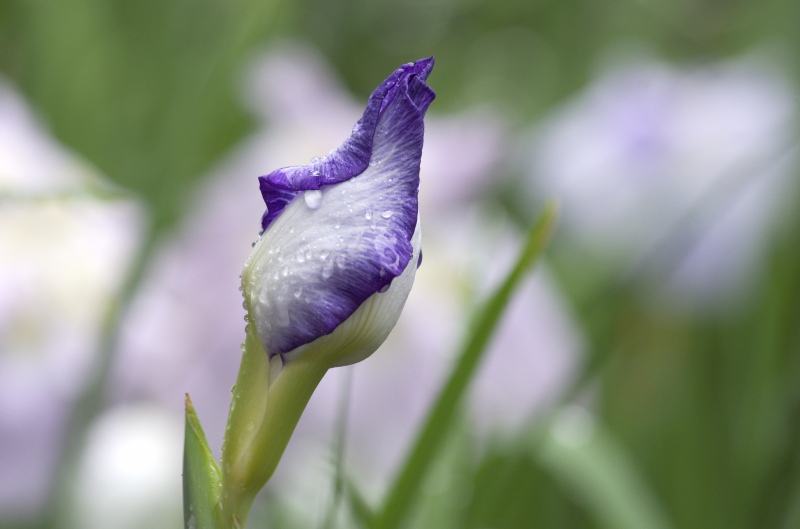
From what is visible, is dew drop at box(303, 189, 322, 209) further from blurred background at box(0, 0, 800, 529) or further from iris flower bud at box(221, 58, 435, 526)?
blurred background at box(0, 0, 800, 529)

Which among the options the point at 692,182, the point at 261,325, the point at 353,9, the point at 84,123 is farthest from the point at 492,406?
the point at 353,9

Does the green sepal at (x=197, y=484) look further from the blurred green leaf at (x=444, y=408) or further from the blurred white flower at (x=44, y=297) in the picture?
the blurred white flower at (x=44, y=297)

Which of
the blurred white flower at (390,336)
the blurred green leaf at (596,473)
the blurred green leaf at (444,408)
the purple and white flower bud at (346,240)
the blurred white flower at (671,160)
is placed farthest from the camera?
the blurred white flower at (671,160)

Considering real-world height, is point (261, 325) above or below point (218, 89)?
below

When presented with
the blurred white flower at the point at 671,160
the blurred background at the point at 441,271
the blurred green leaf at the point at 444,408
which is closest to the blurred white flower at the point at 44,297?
the blurred background at the point at 441,271

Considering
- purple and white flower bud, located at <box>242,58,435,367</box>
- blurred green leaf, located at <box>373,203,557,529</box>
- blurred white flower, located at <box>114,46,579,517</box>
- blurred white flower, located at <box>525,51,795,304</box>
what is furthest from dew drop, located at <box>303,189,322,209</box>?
blurred white flower, located at <box>525,51,795,304</box>

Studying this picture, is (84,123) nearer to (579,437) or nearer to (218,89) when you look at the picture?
(218,89)
